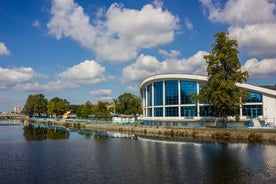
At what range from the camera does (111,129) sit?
63656mm

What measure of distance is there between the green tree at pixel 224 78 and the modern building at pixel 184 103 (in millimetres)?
6732

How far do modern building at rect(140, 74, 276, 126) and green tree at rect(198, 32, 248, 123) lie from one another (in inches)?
265

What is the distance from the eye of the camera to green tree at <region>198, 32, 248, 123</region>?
1528 inches

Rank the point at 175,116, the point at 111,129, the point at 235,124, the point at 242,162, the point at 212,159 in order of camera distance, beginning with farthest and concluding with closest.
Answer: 1. the point at 111,129
2. the point at 175,116
3. the point at 235,124
4. the point at 212,159
5. the point at 242,162

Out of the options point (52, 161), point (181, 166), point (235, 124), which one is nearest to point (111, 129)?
point (235, 124)

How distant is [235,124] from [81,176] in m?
36.8

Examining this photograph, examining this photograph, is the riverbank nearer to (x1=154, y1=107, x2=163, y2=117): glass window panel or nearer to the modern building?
the modern building

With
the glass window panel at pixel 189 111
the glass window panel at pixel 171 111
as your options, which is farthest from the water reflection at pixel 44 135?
the glass window panel at pixel 189 111

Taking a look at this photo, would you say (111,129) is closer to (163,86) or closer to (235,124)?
(163,86)

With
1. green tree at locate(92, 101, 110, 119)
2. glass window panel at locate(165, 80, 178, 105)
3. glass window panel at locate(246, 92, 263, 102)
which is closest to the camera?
glass window panel at locate(246, 92, 263, 102)

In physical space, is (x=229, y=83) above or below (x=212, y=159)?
above

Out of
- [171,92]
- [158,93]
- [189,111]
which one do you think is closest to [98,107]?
[158,93]

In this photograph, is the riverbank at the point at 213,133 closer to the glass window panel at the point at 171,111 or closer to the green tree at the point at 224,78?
the green tree at the point at 224,78

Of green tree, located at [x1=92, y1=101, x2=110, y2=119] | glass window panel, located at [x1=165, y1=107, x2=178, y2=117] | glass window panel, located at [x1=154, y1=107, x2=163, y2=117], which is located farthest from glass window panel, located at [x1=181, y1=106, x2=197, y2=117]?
green tree, located at [x1=92, y1=101, x2=110, y2=119]
